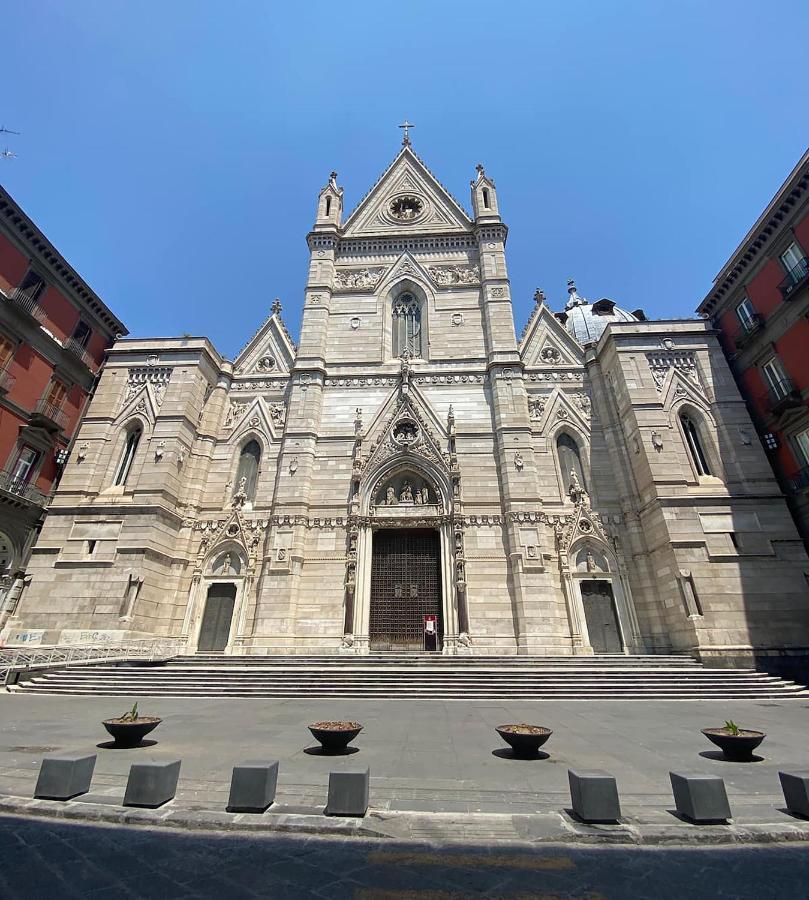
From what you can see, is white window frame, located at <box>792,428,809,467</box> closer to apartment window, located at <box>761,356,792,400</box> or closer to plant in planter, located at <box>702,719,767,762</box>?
apartment window, located at <box>761,356,792,400</box>

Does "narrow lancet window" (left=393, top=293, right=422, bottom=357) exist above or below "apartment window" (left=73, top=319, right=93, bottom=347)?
above

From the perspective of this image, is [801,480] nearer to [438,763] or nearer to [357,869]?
[438,763]

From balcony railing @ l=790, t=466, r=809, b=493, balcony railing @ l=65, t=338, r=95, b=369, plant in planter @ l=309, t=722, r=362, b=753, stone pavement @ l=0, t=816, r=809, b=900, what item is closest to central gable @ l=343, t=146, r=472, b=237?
balcony railing @ l=65, t=338, r=95, b=369

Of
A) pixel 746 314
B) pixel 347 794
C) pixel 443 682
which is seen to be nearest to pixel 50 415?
pixel 443 682

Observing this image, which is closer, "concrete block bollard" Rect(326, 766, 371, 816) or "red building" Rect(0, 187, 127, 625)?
"concrete block bollard" Rect(326, 766, 371, 816)

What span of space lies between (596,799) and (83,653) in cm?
1816

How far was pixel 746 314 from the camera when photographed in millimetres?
20719

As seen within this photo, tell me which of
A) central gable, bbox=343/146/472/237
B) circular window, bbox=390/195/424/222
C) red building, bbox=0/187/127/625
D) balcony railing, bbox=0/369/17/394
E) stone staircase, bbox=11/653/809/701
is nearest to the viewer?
stone staircase, bbox=11/653/809/701

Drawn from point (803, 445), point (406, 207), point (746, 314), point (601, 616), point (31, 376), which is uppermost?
point (406, 207)

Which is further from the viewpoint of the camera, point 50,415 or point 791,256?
point 50,415

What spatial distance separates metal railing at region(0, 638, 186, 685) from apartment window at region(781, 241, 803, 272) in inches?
1144

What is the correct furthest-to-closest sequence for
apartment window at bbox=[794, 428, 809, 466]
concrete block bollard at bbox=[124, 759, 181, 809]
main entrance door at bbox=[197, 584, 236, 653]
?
main entrance door at bbox=[197, 584, 236, 653] < apartment window at bbox=[794, 428, 809, 466] < concrete block bollard at bbox=[124, 759, 181, 809]

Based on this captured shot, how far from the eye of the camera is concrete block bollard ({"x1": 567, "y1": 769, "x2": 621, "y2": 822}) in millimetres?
4320

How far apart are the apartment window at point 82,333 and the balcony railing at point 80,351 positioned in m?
0.21
